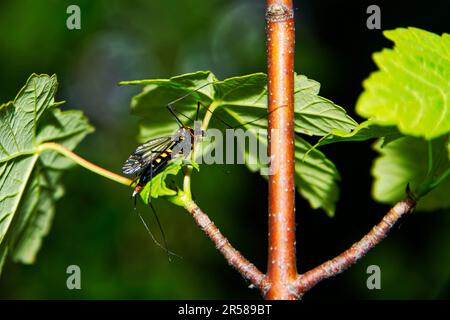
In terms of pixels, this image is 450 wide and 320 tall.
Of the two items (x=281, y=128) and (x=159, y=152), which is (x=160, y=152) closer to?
(x=159, y=152)

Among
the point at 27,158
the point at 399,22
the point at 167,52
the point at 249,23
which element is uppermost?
the point at 249,23

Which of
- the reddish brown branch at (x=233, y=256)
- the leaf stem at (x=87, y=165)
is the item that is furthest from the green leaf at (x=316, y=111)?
the leaf stem at (x=87, y=165)

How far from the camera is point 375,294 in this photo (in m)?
4.57

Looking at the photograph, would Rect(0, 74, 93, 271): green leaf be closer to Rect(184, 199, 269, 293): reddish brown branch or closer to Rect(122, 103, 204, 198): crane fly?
Rect(122, 103, 204, 198): crane fly

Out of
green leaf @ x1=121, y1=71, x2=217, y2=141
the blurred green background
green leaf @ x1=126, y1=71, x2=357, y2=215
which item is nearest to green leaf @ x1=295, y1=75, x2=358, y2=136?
green leaf @ x1=126, y1=71, x2=357, y2=215

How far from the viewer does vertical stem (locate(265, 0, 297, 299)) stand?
4.78 ft

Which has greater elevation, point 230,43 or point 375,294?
point 230,43

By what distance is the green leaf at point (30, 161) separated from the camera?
1.68 meters

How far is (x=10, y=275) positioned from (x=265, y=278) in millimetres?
3855

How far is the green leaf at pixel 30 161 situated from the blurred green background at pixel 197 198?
197cm

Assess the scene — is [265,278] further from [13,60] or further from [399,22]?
[13,60]

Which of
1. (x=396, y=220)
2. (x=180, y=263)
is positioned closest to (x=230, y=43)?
(x=180, y=263)

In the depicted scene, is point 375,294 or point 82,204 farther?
point 82,204
